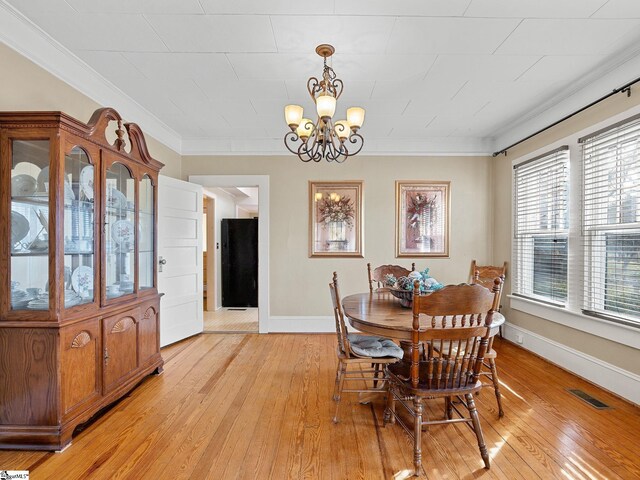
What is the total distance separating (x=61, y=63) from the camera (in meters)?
2.46

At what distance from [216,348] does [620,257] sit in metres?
4.06

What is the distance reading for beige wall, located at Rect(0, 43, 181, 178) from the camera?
2.07m

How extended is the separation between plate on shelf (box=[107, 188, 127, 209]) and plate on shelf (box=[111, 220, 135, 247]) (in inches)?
5.5

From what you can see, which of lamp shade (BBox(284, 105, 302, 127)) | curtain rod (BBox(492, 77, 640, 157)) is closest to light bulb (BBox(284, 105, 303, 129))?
lamp shade (BBox(284, 105, 302, 127))

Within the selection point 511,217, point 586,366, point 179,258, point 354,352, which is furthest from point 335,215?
point 586,366

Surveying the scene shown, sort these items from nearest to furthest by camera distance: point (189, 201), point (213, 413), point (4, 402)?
1. point (4, 402)
2. point (213, 413)
3. point (189, 201)

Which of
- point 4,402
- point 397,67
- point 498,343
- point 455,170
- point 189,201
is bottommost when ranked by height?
point 498,343

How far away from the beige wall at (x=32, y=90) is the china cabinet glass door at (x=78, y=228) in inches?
20.6

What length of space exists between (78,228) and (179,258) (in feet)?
6.10

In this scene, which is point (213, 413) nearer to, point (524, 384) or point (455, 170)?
point (524, 384)

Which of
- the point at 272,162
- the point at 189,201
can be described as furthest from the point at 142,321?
the point at 272,162

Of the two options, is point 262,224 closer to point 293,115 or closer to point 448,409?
→ point 293,115

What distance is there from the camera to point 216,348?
3826 mm

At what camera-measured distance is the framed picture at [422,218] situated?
445 cm
